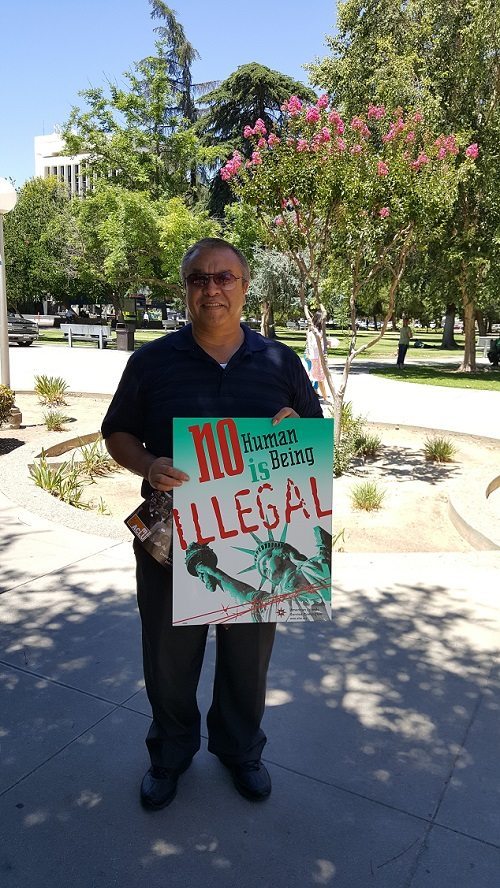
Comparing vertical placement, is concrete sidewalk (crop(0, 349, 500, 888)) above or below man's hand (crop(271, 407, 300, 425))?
below

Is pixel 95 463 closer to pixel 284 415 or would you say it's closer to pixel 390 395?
pixel 284 415

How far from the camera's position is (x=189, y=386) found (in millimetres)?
2219

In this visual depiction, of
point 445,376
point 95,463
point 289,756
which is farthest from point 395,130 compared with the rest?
point 445,376

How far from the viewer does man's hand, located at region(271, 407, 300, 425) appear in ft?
7.07

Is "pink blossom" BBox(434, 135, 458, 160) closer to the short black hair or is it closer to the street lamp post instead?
the street lamp post

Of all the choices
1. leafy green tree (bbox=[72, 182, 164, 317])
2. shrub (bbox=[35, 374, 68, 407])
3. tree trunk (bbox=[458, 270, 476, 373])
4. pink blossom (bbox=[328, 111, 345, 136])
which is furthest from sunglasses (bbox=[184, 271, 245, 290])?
leafy green tree (bbox=[72, 182, 164, 317])

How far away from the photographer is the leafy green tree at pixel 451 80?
699 inches

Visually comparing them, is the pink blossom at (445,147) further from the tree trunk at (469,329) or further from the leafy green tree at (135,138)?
the leafy green tree at (135,138)

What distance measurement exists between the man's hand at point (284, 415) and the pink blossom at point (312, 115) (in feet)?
19.9

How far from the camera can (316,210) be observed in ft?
24.8

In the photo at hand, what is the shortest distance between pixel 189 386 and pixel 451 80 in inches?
789

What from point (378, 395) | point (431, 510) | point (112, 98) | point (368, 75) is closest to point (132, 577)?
point (431, 510)

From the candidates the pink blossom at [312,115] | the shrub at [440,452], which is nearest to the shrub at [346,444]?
the shrub at [440,452]

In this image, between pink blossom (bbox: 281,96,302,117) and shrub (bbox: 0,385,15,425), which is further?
shrub (bbox: 0,385,15,425)
